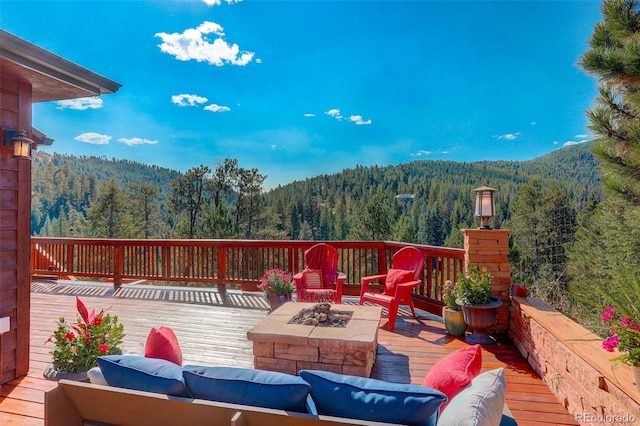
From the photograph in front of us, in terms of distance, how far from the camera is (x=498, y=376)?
144 centimetres

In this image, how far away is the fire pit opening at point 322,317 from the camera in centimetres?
309

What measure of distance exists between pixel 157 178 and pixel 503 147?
3482 cm

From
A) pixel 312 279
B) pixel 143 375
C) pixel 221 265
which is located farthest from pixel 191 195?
pixel 143 375

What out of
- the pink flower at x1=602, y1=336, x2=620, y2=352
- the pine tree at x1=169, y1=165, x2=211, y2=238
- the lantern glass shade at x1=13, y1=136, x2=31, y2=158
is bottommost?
the pink flower at x1=602, y1=336, x2=620, y2=352

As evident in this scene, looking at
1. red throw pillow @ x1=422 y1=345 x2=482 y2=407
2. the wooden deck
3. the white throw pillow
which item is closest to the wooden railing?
the wooden deck

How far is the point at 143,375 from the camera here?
1.53 meters

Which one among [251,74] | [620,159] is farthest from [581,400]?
[251,74]

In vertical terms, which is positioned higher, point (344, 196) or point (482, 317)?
point (344, 196)

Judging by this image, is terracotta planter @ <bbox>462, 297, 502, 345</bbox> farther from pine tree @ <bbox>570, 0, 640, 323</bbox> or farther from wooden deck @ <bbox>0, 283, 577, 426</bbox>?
pine tree @ <bbox>570, 0, 640, 323</bbox>

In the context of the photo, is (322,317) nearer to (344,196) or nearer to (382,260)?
(382,260)

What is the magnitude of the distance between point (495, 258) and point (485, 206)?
2.04ft

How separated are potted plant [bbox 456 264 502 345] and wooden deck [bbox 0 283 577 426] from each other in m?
0.16

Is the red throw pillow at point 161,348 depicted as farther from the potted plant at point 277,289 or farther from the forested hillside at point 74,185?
the forested hillside at point 74,185

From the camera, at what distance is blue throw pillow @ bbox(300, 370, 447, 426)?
1253mm
